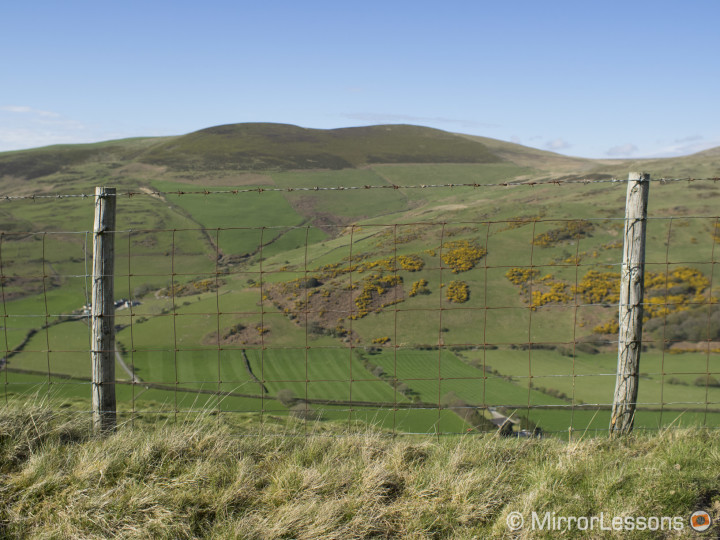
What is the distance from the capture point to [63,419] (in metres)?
5.14

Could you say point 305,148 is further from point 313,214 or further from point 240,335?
point 240,335

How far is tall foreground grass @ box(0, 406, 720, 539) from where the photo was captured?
12.5 ft

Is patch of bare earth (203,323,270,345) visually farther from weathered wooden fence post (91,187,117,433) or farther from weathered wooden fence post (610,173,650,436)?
weathered wooden fence post (610,173,650,436)

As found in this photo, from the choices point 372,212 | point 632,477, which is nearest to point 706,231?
point 372,212

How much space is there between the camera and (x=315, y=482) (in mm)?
4230

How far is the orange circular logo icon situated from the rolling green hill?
4.78ft

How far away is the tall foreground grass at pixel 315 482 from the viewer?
3824 mm

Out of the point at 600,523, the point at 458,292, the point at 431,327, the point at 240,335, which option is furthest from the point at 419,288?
the point at 600,523

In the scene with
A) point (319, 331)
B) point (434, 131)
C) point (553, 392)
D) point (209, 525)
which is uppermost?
point (434, 131)

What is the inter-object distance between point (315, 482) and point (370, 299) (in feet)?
35.0

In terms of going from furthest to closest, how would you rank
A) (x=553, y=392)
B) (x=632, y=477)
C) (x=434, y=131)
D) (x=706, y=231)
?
(x=434, y=131)
(x=706, y=231)
(x=553, y=392)
(x=632, y=477)

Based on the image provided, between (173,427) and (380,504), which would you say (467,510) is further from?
(173,427)

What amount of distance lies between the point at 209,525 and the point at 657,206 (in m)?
33.1

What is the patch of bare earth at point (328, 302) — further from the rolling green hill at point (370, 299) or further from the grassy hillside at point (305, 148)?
the grassy hillside at point (305, 148)
